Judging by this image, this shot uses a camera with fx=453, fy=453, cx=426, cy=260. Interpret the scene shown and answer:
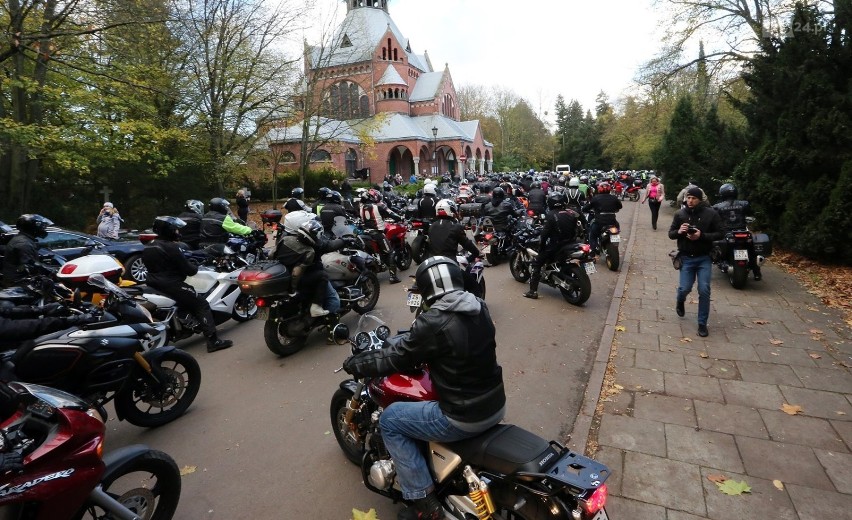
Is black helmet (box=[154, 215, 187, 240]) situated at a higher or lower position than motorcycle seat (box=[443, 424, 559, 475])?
higher

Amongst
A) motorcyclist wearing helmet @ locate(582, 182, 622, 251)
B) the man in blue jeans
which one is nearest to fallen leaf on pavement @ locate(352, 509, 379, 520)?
the man in blue jeans

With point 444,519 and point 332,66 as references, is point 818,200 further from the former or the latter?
point 332,66

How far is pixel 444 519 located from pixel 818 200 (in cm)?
1014

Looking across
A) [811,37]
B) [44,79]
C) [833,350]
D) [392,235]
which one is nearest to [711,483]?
[833,350]

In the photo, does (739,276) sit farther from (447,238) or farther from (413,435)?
(413,435)

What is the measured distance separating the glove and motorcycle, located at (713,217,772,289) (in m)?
8.62

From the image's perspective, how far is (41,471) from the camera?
2.06 meters

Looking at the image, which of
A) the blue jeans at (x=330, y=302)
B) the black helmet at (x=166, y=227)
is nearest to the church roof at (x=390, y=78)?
the black helmet at (x=166, y=227)

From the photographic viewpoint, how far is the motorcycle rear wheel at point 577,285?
720 centimetres

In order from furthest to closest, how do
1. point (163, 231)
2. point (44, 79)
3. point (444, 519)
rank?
point (44, 79), point (163, 231), point (444, 519)

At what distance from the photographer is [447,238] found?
631cm

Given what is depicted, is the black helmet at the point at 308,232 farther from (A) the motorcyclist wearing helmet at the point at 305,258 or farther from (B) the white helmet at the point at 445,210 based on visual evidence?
(B) the white helmet at the point at 445,210

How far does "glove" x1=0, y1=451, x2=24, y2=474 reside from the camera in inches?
75.9

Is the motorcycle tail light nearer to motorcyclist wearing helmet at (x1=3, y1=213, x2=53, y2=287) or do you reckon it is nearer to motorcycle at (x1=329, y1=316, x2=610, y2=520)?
motorcycle at (x1=329, y1=316, x2=610, y2=520)
